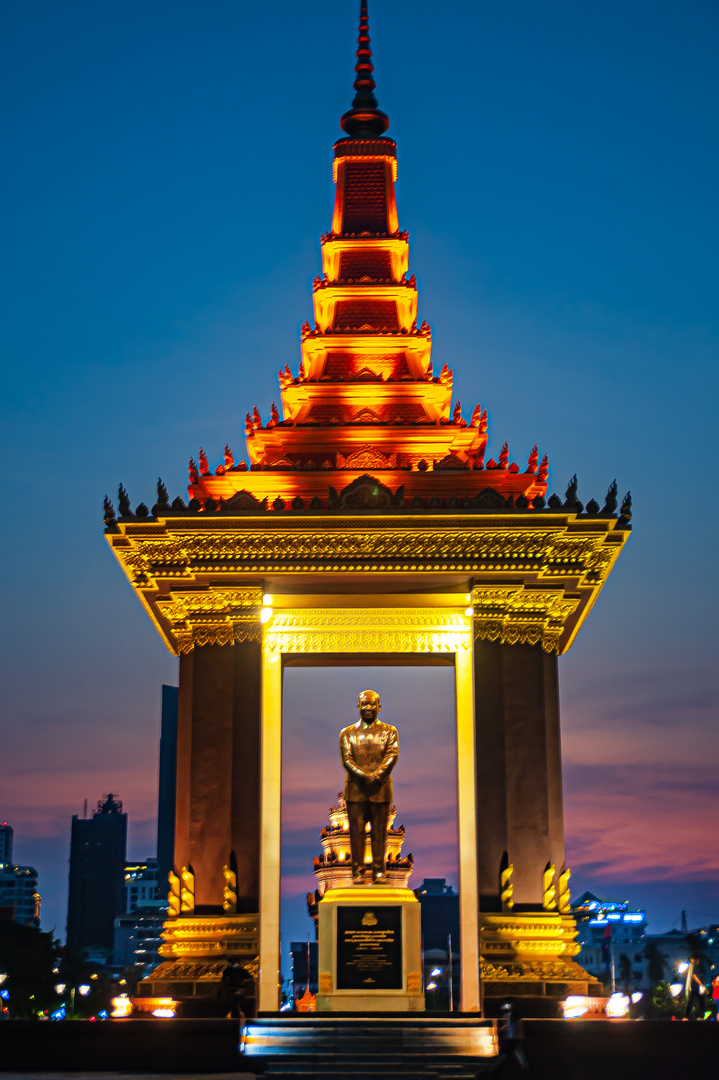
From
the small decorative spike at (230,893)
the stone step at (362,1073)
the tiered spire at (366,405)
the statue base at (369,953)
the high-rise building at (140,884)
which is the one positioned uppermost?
the high-rise building at (140,884)

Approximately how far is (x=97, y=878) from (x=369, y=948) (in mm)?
113918

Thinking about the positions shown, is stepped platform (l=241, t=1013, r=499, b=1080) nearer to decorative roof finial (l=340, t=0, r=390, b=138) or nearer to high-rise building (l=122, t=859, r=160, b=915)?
decorative roof finial (l=340, t=0, r=390, b=138)

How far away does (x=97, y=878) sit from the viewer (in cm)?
12825

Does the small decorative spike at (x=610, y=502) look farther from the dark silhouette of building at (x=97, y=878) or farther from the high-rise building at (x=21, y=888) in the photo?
the high-rise building at (x=21, y=888)

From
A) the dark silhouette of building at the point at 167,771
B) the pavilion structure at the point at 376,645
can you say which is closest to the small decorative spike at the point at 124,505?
the pavilion structure at the point at 376,645

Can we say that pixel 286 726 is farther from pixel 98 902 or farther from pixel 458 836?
pixel 98 902

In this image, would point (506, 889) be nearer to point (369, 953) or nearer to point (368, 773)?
point (369, 953)

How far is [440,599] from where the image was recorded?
2205cm

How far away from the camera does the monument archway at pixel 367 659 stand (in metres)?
20.7

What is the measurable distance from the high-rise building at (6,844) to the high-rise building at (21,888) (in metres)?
15.9

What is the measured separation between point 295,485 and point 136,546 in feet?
11.1

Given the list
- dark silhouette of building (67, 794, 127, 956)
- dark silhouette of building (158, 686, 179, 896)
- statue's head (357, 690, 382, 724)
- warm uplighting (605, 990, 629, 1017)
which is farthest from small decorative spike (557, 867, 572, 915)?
dark silhouette of building (67, 794, 127, 956)

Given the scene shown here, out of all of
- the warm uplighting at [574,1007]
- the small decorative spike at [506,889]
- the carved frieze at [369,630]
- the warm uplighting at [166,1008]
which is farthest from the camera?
the carved frieze at [369,630]

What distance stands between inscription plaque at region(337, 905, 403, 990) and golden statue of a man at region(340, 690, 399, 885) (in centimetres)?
94
